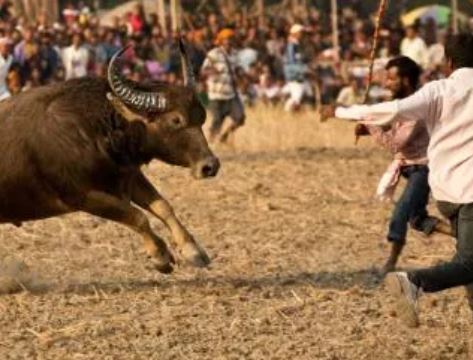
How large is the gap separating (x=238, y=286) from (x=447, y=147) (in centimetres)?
286

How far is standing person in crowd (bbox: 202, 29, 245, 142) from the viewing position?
20.3 metres

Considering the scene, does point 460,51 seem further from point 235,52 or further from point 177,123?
point 235,52

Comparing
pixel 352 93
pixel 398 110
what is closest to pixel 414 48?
pixel 352 93

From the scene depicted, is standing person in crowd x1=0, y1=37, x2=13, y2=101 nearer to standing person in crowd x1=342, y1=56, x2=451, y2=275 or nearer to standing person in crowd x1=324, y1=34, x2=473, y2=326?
standing person in crowd x1=342, y1=56, x2=451, y2=275

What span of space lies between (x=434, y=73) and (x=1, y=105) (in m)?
15.1

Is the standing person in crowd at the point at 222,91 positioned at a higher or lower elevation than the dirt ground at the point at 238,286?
lower

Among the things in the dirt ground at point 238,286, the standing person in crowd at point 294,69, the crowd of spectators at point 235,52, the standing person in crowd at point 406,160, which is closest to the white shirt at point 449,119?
the dirt ground at point 238,286

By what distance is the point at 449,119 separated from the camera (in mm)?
7484

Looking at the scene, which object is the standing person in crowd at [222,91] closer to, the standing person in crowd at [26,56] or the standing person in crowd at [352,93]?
the standing person in crowd at [26,56]

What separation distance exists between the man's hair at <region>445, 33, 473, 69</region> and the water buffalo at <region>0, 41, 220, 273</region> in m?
2.42

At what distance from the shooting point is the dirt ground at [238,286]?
8.16 meters

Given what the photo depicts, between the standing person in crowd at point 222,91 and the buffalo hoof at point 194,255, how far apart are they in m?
10.9

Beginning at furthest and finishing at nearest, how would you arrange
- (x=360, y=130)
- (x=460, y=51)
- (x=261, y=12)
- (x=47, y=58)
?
1. (x=261, y=12)
2. (x=47, y=58)
3. (x=360, y=130)
4. (x=460, y=51)

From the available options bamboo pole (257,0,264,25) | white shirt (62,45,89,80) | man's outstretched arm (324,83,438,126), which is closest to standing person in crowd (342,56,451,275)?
man's outstretched arm (324,83,438,126)
